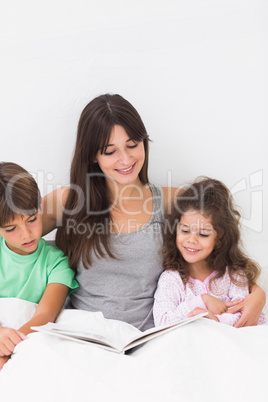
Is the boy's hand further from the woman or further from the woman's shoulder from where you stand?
the woman's shoulder

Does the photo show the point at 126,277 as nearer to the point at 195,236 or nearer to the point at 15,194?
the point at 195,236

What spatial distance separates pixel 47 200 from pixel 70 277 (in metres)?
0.30

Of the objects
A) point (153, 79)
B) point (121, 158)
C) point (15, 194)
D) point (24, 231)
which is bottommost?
point (24, 231)

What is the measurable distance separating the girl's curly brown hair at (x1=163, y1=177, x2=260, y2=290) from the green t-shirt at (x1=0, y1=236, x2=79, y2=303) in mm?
395

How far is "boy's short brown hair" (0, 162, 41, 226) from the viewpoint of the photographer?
4.95 ft

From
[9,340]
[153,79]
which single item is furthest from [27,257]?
[153,79]

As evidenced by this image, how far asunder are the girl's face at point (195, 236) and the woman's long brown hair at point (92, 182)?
10.1 inches

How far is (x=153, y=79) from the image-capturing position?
185 cm

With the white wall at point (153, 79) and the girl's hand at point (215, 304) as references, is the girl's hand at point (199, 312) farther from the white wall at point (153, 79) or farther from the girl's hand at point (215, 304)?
the white wall at point (153, 79)

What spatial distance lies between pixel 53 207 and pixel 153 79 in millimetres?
634

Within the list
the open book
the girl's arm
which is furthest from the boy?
the girl's arm

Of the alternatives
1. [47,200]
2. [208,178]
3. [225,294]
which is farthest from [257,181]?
[47,200]

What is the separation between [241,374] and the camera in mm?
1173

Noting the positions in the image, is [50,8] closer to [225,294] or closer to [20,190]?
[20,190]
